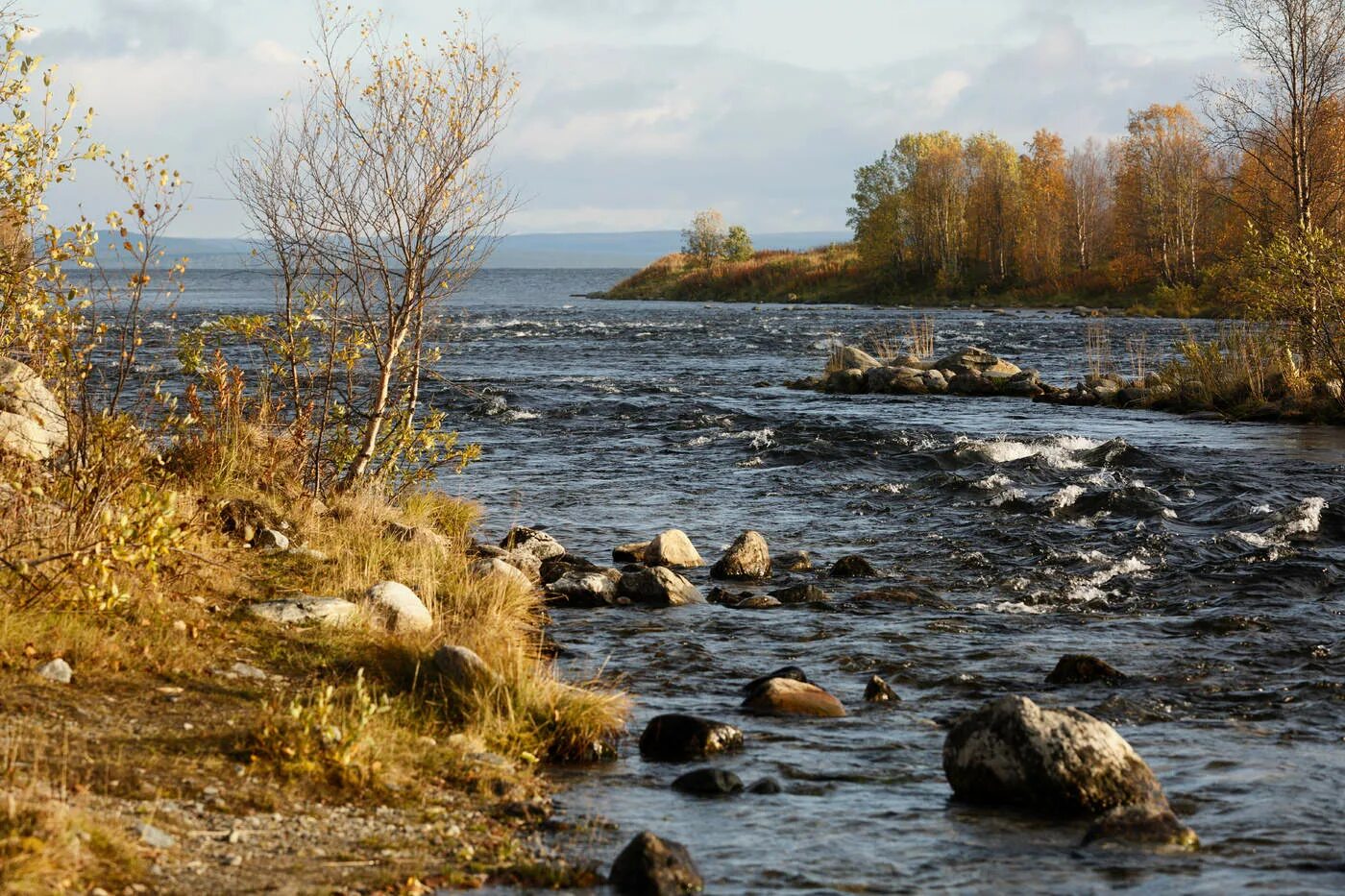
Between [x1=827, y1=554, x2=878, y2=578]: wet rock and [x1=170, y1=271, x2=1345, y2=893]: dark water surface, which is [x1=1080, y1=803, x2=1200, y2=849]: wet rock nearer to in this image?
[x1=170, y1=271, x2=1345, y2=893]: dark water surface

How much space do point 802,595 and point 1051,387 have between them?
20.1 metres

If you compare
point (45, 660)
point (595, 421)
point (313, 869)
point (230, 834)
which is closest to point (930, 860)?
point (313, 869)

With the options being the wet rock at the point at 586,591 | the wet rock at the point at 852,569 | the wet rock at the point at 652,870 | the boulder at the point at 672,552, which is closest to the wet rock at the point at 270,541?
the wet rock at the point at 586,591

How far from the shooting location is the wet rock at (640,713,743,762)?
759 cm

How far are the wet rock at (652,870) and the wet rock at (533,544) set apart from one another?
6.96 meters

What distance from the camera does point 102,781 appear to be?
580 centimetres

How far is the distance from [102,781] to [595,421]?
1955 cm

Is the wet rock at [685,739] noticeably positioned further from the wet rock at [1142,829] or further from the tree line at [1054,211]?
the tree line at [1054,211]

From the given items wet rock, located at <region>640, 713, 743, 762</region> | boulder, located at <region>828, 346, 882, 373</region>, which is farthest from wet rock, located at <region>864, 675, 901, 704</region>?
boulder, located at <region>828, 346, 882, 373</region>

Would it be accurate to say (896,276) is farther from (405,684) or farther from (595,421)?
(405,684)

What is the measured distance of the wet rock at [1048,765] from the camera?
6.73m

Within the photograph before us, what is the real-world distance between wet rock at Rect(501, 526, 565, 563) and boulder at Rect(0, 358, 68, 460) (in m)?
4.37

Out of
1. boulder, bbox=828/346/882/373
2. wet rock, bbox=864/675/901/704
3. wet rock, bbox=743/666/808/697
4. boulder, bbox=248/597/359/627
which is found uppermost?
boulder, bbox=828/346/882/373

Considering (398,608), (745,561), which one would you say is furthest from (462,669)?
(745,561)
